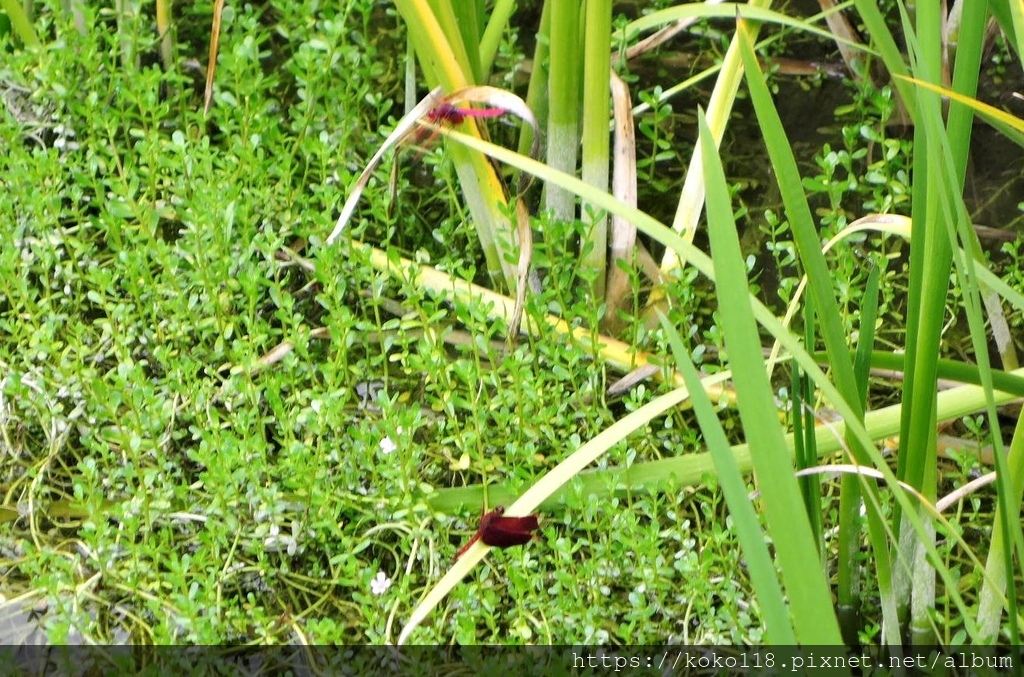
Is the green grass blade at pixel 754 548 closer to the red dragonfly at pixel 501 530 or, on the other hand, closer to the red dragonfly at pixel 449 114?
the red dragonfly at pixel 501 530

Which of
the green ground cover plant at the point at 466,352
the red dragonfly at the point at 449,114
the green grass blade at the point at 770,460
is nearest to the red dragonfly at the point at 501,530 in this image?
the green ground cover plant at the point at 466,352

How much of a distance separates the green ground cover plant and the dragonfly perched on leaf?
16 mm

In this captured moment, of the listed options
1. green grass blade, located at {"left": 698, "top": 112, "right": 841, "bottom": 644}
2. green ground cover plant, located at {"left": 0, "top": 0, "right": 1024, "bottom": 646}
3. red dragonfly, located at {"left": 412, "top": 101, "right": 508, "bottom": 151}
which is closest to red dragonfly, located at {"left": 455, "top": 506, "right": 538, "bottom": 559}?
green ground cover plant, located at {"left": 0, "top": 0, "right": 1024, "bottom": 646}

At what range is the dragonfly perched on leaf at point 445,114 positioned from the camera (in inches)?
59.5

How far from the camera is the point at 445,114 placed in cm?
155

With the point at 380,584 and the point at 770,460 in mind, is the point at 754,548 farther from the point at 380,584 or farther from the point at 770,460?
the point at 380,584

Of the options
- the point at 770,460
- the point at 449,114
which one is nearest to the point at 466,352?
the point at 449,114

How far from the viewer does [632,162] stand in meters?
1.71

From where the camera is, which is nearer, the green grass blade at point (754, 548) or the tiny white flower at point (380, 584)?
the green grass blade at point (754, 548)

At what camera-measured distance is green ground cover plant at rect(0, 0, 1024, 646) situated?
3.91 ft

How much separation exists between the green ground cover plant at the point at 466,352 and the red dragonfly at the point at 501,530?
4cm

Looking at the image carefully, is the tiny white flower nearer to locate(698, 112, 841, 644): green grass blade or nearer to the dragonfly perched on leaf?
the dragonfly perched on leaf

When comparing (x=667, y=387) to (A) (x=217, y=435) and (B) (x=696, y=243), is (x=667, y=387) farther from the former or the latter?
(A) (x=217, y=435)

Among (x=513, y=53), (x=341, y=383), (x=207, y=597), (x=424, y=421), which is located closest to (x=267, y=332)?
(x=341, y=383)
